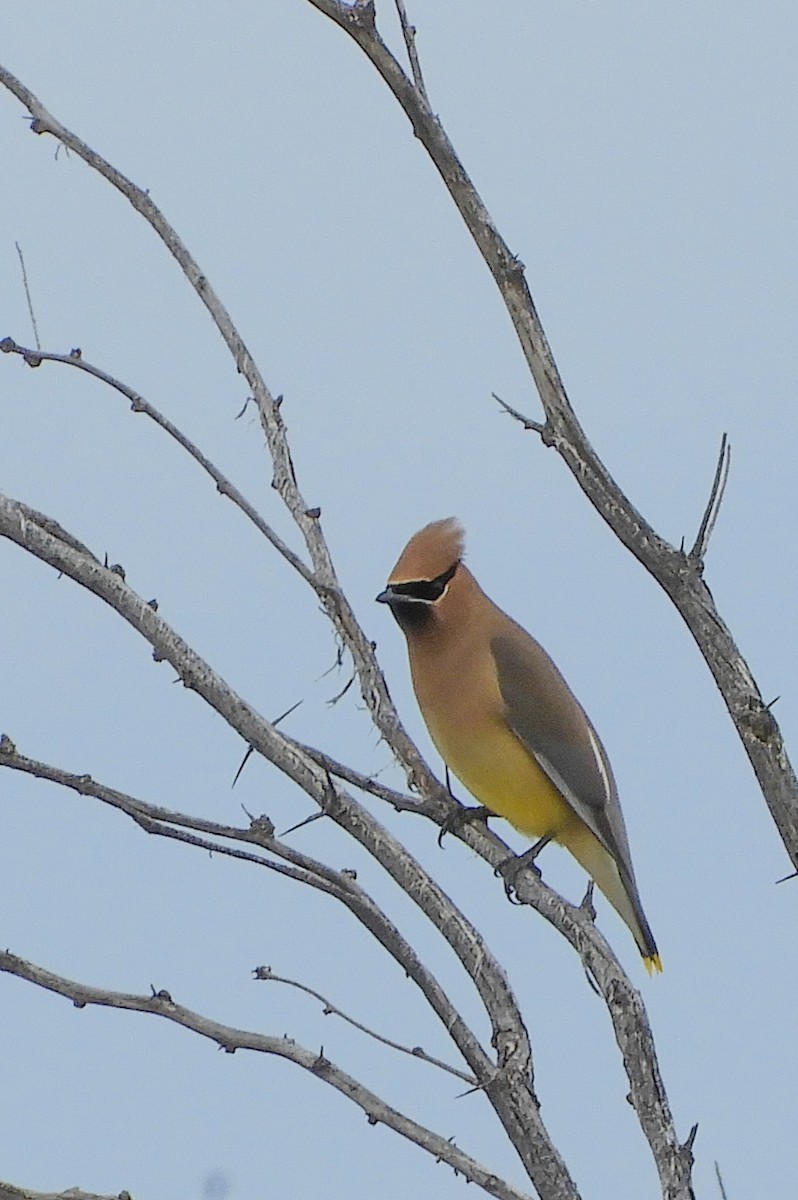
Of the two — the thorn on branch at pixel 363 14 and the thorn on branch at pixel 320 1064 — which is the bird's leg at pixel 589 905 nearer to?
the thorn on branch at pixel 320 1064

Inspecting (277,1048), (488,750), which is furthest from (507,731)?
(277,1048)

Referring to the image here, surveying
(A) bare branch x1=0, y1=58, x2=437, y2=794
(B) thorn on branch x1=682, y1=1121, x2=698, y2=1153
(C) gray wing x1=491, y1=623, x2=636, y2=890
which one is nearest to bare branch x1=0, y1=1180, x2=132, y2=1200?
(B) thorn on branch x1=682, y1=1121, x2=698, y2=1153

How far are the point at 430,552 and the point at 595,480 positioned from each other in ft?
3.28

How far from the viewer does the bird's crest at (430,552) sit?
→ 2568mm

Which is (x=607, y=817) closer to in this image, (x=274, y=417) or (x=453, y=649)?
(x=453, y=649)

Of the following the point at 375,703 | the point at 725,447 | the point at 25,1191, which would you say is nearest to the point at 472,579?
the point at 375,703

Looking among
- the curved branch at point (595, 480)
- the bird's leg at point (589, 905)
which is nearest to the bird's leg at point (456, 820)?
the bird's leg at point (589, 905)

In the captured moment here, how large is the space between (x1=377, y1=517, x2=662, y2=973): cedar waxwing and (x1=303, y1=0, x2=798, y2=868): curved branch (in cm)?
100

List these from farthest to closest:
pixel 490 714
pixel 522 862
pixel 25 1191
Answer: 1. pixel 490 714
2. pixel 522 862
3. pixel 25 1191

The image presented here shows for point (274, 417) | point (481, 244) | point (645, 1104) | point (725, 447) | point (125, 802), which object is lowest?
point (645, 1104)

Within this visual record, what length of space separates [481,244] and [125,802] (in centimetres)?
67

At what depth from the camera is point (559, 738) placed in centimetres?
268

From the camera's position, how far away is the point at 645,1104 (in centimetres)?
163

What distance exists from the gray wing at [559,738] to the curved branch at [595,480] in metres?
1.07
